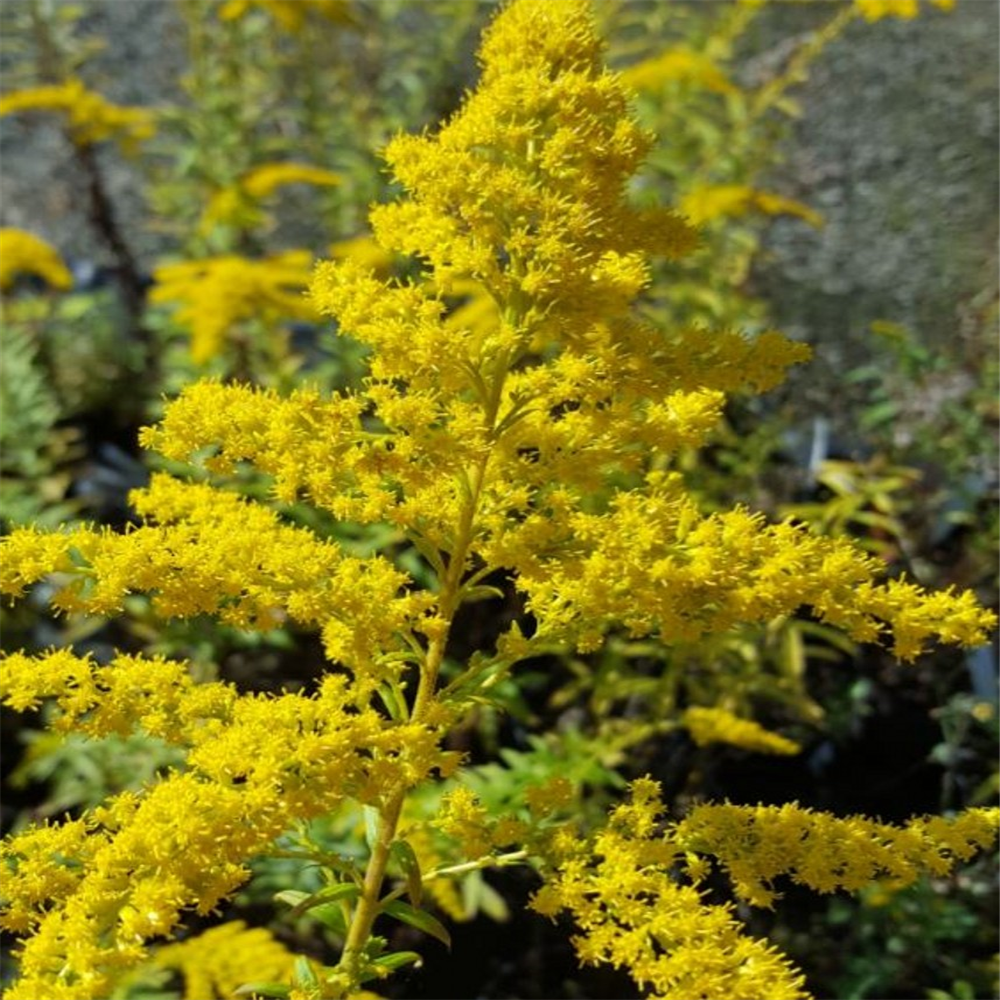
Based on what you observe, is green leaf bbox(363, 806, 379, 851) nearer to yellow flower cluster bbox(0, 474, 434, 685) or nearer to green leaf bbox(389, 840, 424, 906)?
green leaf bbox(389, 840, 424, 906)

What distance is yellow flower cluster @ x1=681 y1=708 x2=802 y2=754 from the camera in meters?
3.16

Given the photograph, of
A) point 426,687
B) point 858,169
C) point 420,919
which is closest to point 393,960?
point 420,919

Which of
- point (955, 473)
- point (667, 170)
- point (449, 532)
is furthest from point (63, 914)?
point (667, 170)

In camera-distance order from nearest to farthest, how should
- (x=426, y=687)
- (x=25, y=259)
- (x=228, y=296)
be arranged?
(x=426, y=687)
(x=228, y=296)
(x=25, y=259)

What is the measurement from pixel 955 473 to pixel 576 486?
10.1 ft

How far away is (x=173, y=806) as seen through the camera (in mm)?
1676

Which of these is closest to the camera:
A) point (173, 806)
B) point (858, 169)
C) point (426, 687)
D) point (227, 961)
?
point (173, 806)

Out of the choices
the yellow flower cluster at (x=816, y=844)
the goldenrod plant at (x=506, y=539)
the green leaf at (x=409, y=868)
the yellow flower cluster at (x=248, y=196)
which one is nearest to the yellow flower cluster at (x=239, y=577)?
the goldenrod plant at (x=506, y=539)

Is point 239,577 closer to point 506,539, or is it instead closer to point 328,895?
point 506,539

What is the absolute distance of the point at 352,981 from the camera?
6.53ft

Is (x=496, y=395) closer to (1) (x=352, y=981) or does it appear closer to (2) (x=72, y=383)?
(1) (x=352, y=981)

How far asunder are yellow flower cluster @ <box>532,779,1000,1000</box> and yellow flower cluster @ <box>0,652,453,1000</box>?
1.06ft

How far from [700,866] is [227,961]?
3.64 feet

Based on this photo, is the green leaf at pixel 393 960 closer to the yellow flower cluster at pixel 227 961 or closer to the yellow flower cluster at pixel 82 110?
the yellow flower cluster at pixel 227 961
